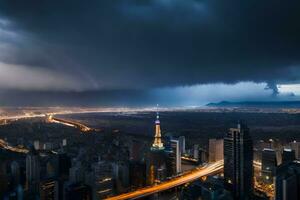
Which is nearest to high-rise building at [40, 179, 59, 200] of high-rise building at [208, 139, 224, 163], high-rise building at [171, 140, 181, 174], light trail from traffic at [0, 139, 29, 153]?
light trail from traffic at [0, 139, 29, 153]

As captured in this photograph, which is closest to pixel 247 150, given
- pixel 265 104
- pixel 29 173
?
pixel 29 173

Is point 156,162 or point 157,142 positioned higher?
point 157,142

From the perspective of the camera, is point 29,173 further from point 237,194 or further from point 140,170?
point 237,194

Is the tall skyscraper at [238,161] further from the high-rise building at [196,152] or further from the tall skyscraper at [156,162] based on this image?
the high-rise building at [196,152]

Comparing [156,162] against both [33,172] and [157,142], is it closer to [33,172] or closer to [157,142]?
[157,142]

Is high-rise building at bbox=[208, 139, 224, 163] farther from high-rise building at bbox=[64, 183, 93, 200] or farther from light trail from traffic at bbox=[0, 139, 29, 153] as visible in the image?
light trail from traffic at bbox=[0, 139, 29, 153]

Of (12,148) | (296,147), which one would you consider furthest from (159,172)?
(12,148)

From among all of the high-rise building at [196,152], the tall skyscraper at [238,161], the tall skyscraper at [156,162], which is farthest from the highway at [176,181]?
A: the high-rise building at [196,152]
